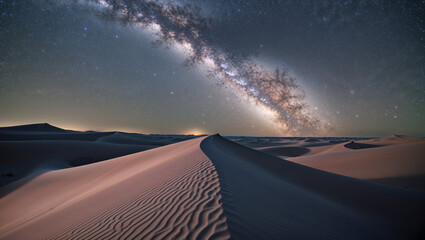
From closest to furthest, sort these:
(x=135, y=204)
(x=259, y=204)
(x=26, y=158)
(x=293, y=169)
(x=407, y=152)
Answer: (x=259, y=204)
(x=135, y=204)
(x=293, y=169)
(x=407, y=152)
(x=26, y=158)

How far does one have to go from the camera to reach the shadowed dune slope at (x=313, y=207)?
7.33 ft

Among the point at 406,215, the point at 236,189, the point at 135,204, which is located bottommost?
the point at 406,215

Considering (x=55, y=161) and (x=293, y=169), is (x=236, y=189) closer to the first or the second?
(x=293, y=169)

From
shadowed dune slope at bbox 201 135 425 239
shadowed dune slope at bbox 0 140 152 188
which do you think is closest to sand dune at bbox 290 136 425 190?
shadowed dune slope at bbox 201 135 425 239

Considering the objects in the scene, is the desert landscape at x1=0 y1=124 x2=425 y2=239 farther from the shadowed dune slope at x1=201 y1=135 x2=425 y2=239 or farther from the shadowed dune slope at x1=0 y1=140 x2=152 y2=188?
the shadowed dune slope at x1=0 y1=140 x2=152 y2=188

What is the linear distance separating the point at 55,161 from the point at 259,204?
1915cm

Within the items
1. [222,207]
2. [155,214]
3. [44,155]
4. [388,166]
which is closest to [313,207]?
[222,207]

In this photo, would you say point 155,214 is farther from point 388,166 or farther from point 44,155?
point 44,155

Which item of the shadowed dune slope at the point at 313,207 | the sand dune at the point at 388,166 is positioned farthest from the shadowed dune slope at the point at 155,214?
the sand dune at the point at 388,166

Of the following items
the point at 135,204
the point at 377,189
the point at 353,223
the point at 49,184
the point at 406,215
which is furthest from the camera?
the point at 49,184

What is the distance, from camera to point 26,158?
48.9 feet

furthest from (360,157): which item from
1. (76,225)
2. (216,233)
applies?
(76,225)

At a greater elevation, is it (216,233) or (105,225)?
(216,233)

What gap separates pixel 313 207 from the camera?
3.74m
